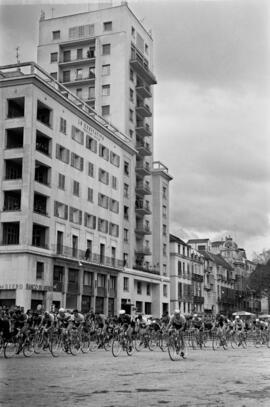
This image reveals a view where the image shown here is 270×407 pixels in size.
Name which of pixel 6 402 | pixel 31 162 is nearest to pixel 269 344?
pixel 31 162

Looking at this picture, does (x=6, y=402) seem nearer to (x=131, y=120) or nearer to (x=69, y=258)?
(x=69, y=258)

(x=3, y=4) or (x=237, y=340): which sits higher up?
(x=3, y=4)

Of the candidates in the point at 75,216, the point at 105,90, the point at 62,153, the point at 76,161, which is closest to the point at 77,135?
the point at 76,161

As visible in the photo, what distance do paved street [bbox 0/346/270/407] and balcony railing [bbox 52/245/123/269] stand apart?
37912 mm

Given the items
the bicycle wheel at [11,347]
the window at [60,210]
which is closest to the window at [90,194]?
the window at [60,210]

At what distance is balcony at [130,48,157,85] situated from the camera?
79000 mm

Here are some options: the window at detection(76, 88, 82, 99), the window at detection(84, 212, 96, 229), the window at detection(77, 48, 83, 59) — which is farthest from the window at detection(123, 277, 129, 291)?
the window at detection(77, 48, 83, 59)

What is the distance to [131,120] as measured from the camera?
79625mm

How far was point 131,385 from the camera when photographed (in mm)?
12836

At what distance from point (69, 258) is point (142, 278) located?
20589 millimetres

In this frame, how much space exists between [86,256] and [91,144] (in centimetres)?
1263

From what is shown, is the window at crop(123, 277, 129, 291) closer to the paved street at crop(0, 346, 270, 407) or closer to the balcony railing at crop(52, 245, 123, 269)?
the balcony railing at crop(52, 245, 123, 269)

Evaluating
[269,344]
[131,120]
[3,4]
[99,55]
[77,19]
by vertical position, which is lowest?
[269,344]

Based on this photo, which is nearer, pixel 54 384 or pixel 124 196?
pixel 54 384
